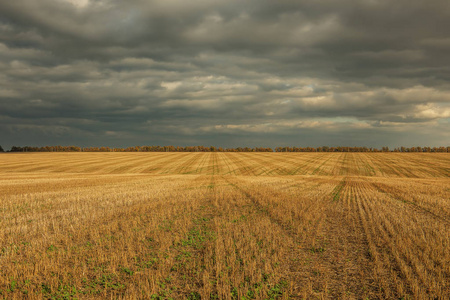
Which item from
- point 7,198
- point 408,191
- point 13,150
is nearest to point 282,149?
point 408,191

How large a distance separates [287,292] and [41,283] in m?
8.24

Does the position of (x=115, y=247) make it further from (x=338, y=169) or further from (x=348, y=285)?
(x=338, y=169)

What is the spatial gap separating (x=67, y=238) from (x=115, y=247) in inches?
121

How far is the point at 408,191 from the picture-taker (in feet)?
93.1

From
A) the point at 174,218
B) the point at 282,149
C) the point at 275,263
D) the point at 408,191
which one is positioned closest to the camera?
the point at 275,263

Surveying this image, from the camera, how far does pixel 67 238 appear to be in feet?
41.8

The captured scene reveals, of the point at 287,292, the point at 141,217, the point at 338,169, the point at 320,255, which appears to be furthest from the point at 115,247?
the point at 338,169

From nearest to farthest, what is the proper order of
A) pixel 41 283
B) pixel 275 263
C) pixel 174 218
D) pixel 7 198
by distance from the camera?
pixel 41 283 → pixel 275 263 → pixel 174 218 → pixel 7 198

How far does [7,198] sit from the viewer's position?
23.7 meters

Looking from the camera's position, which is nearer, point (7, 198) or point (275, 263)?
point (275, 263)

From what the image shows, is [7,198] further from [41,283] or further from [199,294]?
[199,294]

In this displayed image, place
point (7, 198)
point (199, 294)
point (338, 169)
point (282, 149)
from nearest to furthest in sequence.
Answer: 1. point (199, 294)
2. point (7, 198)
3. point (338, 169)
4. point (282, 149)

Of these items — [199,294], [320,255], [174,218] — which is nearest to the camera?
[199,294]

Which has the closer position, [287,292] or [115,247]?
[287,292]
